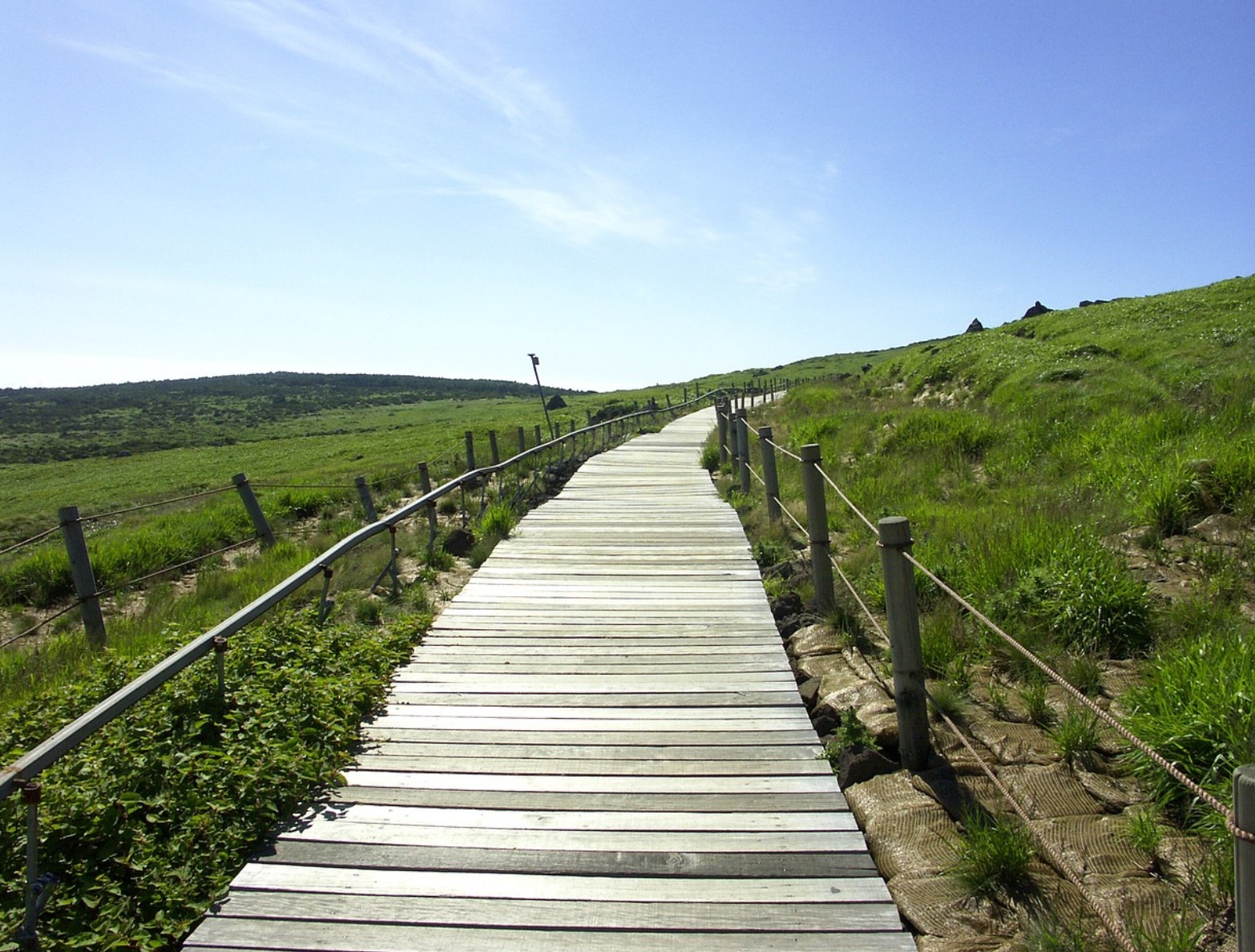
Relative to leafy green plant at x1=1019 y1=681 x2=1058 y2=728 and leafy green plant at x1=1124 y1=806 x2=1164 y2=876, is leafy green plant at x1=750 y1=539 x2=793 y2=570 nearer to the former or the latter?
leafy green plant at x1=1019 y1=681 x2=1058 y2=728

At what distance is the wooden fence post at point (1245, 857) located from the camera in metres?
1.61

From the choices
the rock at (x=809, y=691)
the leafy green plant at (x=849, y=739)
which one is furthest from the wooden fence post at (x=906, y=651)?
the rock at (x=809, y=691)

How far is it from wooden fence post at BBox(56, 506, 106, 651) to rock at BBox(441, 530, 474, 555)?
3.25 m

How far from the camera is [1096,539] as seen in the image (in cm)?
547

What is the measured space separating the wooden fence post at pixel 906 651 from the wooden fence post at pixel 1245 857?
1924 mm

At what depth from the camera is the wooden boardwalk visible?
2852mm

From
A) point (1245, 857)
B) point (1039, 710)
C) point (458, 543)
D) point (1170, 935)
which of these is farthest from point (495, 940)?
point (458, 543)

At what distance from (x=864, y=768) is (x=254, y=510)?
9.17m

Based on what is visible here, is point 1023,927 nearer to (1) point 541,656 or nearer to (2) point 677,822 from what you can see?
(2) point 677,822

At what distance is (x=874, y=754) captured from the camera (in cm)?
377

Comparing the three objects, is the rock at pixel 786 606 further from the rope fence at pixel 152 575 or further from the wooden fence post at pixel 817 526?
the rope fence at pixel 152 575

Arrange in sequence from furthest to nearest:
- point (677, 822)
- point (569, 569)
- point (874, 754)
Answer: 1. point (569, 569)
2. point (874, 754)
3. point (677, 822)

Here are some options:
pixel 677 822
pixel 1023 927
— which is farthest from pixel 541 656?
pixel 1023 927

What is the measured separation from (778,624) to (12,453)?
73.3 metres
